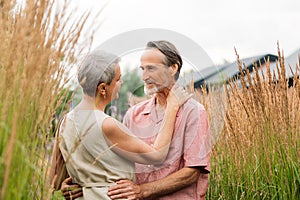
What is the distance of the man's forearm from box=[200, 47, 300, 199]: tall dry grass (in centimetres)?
65

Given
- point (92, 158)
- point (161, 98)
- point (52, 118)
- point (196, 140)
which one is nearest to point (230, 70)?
point (161, 98)

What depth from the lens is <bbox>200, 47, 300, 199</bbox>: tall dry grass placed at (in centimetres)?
323

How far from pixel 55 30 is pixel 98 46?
79 centimetres

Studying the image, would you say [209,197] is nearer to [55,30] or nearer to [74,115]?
[74,115]

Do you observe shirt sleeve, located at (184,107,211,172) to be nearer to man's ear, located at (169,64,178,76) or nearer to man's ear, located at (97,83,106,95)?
man's ear, located at (169,64,178,76)

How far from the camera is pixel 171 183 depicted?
263 cm

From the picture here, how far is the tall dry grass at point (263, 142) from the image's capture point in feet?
10.6

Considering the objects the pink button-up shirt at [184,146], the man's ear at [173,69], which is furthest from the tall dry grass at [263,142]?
the man's ear at [173,69]

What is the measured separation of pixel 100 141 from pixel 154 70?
56 centimetres

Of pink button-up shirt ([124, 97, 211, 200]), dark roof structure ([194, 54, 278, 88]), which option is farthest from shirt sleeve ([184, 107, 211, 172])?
dark roof structure ([194, 54, 278, 88])

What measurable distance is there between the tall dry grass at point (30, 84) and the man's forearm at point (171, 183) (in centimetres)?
88

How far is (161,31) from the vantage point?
3.03m

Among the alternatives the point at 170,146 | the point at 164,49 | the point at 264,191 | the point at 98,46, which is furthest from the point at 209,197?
the point at 98,46

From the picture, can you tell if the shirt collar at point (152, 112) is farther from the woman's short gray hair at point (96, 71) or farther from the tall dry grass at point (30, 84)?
the tall dry grass at point (30, 84)
